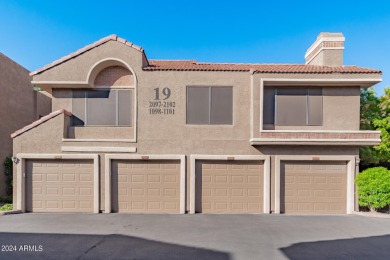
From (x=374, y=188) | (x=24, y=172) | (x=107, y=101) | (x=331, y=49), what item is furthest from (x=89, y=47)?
(x=374, y=188)

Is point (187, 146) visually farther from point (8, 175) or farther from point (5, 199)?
point (8, 175)

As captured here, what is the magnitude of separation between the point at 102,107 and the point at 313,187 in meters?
10.7

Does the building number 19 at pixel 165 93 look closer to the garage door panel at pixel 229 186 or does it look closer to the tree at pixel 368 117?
the garage door panel at pixel 229 186

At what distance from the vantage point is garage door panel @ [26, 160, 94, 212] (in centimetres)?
1017

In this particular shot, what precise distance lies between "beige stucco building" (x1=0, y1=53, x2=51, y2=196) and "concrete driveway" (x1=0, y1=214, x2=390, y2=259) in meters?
6.74

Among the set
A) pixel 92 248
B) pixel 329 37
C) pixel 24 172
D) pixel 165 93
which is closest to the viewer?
pixel 92 248

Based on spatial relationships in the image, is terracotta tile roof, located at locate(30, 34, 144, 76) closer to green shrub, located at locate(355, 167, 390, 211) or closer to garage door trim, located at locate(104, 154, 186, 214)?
garage door trim, located at locate(104, 154, 186, 214)

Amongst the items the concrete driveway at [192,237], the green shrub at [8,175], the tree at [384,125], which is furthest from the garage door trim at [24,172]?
the tree at [384,125]

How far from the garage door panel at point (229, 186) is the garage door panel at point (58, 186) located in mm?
5168

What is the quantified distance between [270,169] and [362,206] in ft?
16.6

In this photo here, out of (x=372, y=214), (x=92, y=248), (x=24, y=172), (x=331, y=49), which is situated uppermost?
(x=331, y=49)

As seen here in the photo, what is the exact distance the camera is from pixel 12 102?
14352 millimetres

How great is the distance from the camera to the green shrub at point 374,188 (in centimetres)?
970

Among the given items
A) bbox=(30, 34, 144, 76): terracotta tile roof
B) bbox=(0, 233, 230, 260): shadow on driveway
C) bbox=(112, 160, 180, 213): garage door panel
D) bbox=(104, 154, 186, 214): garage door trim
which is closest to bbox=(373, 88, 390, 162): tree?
bbox=(104, 154, 186, 214): garage door trim
